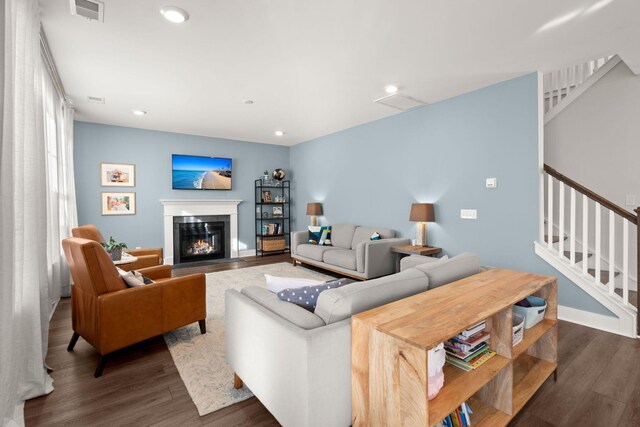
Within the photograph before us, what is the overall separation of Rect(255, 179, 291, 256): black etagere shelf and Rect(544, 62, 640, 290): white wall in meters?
5.38

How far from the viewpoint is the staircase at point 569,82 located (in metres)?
3.72

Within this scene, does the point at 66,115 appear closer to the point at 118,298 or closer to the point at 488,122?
the point at 118,298

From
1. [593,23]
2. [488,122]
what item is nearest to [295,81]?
[488,122]

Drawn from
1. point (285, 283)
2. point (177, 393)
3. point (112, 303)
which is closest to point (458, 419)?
point (285, 283)

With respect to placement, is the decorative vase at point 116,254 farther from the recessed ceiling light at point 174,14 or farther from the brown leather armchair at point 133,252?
the recessed ceiling light at point 174,14

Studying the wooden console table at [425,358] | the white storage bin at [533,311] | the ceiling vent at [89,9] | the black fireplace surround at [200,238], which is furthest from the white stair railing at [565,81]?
the black fireplace surround at [200,238]

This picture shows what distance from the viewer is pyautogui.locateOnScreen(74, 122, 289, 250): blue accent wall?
5.29 metres

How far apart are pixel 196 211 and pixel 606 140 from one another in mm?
6717

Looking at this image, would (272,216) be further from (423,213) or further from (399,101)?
(399,101)

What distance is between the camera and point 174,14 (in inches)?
89.4

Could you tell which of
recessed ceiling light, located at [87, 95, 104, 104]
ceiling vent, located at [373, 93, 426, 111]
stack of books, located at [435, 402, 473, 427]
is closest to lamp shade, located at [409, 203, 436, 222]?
ceiling vent, located at [373, 93, 426, 111]

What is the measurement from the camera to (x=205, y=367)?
229cm

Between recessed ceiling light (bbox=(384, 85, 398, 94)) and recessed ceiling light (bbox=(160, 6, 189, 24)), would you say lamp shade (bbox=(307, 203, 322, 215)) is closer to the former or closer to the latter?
recessed ceiling light (bbox=(384, 85, 398, 94))

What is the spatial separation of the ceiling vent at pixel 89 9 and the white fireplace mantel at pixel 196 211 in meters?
4.10
